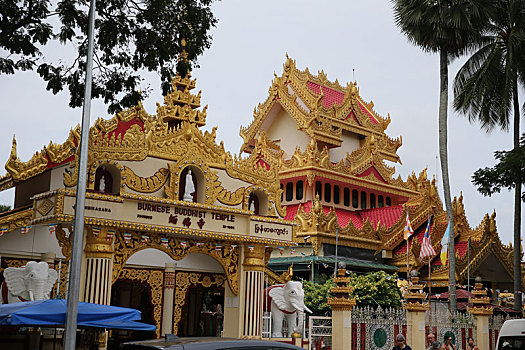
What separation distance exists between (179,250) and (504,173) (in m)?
11.2

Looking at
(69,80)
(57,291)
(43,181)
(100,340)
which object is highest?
(69,80)

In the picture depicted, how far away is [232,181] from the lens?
17031mm

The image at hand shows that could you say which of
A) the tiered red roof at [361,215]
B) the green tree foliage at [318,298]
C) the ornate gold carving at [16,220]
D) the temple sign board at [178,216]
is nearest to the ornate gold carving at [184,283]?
the temple sign board at [178,216]

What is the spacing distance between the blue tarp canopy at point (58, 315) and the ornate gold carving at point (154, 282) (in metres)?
5.35

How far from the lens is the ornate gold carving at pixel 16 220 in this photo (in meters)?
15.1

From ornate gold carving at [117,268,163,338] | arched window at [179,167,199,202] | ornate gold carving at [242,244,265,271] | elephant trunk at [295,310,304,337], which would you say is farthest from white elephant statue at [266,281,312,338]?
arched window at [179,167,199,202]

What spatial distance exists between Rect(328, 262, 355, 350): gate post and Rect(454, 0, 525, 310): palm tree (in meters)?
9.78

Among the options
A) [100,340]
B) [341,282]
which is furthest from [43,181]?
[341,282]

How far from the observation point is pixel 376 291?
73.8 feet

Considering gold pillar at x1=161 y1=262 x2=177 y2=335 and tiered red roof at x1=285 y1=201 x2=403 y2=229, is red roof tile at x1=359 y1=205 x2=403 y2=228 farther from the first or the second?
gold pillar at x1=161 y1=262 x2=177 y2=335

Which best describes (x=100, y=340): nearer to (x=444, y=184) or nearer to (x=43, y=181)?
(x=43, y=181)

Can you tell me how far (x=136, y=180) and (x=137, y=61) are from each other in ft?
9.04

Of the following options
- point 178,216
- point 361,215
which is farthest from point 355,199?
point 178,216

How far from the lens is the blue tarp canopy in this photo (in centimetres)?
978
